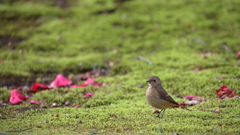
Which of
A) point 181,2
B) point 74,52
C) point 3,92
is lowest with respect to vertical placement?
point 3,92

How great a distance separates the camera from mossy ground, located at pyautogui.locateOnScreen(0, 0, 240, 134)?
5.04 m

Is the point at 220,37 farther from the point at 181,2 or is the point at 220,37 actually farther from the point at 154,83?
the point at 154,83

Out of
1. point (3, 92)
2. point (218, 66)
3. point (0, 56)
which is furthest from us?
point (0, 56)

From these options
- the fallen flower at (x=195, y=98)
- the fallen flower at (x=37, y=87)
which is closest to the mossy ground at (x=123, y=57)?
the fallen flower at (x=195, y=98)

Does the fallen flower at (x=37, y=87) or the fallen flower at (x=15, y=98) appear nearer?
the fallen flower at (x=15, y=98)

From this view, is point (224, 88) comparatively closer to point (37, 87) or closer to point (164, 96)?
point (164, 96)

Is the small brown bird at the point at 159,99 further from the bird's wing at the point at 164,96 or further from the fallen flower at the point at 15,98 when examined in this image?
the fallen flower at the point at 15,98

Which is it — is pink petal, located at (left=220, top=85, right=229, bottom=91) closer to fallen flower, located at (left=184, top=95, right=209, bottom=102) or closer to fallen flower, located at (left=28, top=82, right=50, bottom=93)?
fallen flower, located at (left=184, top=95, right=209, bottom=102)

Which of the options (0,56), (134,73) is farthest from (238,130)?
(0,56)

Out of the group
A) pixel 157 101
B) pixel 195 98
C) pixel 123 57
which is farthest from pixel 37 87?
pixel 195 98

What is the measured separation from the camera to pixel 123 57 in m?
9.70

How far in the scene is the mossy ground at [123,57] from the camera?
5.04 m

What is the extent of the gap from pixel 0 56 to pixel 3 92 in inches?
128

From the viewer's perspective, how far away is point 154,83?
5.73 meters
